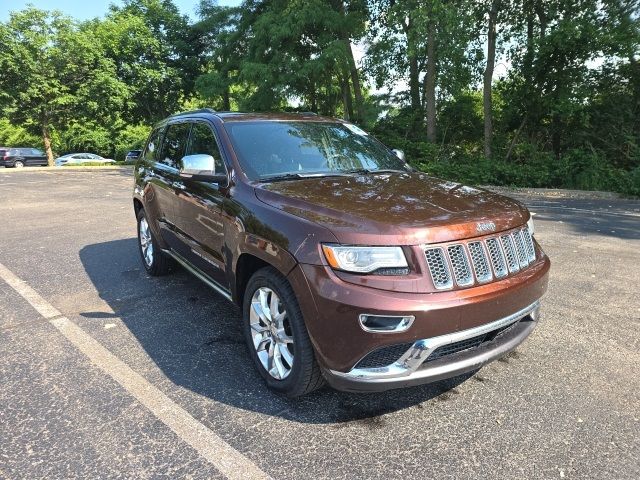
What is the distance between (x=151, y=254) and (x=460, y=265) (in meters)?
3.85

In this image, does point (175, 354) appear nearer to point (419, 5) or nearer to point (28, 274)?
point (28, 274)

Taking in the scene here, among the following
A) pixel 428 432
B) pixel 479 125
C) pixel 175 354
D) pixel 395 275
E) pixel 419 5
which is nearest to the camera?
pixel 395 275

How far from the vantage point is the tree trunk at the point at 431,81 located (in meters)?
16.1

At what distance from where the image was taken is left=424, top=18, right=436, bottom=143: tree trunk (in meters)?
16.1

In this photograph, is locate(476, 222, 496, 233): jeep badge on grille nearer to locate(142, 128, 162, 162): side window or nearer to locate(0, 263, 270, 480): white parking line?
locate(0, 263, 270, 480): white parking line

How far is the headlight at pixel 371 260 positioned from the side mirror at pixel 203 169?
4.42 feet

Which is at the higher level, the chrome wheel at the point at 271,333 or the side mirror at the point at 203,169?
the side mirror at the point at 203,169

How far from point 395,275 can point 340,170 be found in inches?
57.7

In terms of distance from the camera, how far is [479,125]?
2052 cm

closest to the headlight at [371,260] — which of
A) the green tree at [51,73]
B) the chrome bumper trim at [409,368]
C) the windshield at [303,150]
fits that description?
the chrome bumper trim at [409,368]

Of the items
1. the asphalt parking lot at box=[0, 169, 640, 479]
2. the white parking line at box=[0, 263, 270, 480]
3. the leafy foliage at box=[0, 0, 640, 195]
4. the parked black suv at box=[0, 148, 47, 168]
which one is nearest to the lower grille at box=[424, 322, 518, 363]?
the asphalt parking lot at box=[0, 169, 640, 479]

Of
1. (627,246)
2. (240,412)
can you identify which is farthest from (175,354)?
(627,246)

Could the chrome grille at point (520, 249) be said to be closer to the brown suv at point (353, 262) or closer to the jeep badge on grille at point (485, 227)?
the brown suv at point (353, 262)

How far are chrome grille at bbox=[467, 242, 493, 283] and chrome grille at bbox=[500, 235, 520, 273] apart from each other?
0.67 feet
